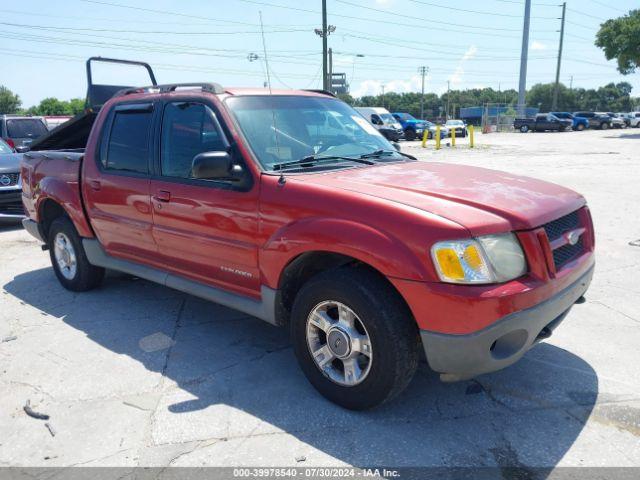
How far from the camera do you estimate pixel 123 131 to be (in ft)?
15.0

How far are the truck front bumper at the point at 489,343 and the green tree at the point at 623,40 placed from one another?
39522 millimetres

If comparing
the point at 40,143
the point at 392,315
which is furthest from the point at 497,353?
the point at 40,143

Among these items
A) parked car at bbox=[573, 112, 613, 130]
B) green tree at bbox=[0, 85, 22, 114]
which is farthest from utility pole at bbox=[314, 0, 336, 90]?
green tree at bbox=[0, 85, 22, 114]

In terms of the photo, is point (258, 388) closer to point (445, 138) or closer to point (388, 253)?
point (388, 253)

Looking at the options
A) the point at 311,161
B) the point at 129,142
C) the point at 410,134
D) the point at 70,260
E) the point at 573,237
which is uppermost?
the point at 129,142

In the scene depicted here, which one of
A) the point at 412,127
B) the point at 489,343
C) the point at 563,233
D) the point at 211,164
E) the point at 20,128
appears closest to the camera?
the point at 489,343

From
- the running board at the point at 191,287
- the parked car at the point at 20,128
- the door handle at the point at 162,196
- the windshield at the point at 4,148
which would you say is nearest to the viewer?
the running board at the point at 191,287

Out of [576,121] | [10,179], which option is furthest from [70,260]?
[576,121]

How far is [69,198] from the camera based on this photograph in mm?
5059

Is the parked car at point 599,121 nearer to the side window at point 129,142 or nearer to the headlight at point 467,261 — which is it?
the side window at point 129,142

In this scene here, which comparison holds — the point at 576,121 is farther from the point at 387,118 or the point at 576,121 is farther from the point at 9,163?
the point at 9,163

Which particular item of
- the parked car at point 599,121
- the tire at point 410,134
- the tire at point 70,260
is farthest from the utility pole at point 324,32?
the parked car at point 599,121

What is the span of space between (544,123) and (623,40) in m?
11.1

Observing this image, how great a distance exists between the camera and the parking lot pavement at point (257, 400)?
2787 mm
